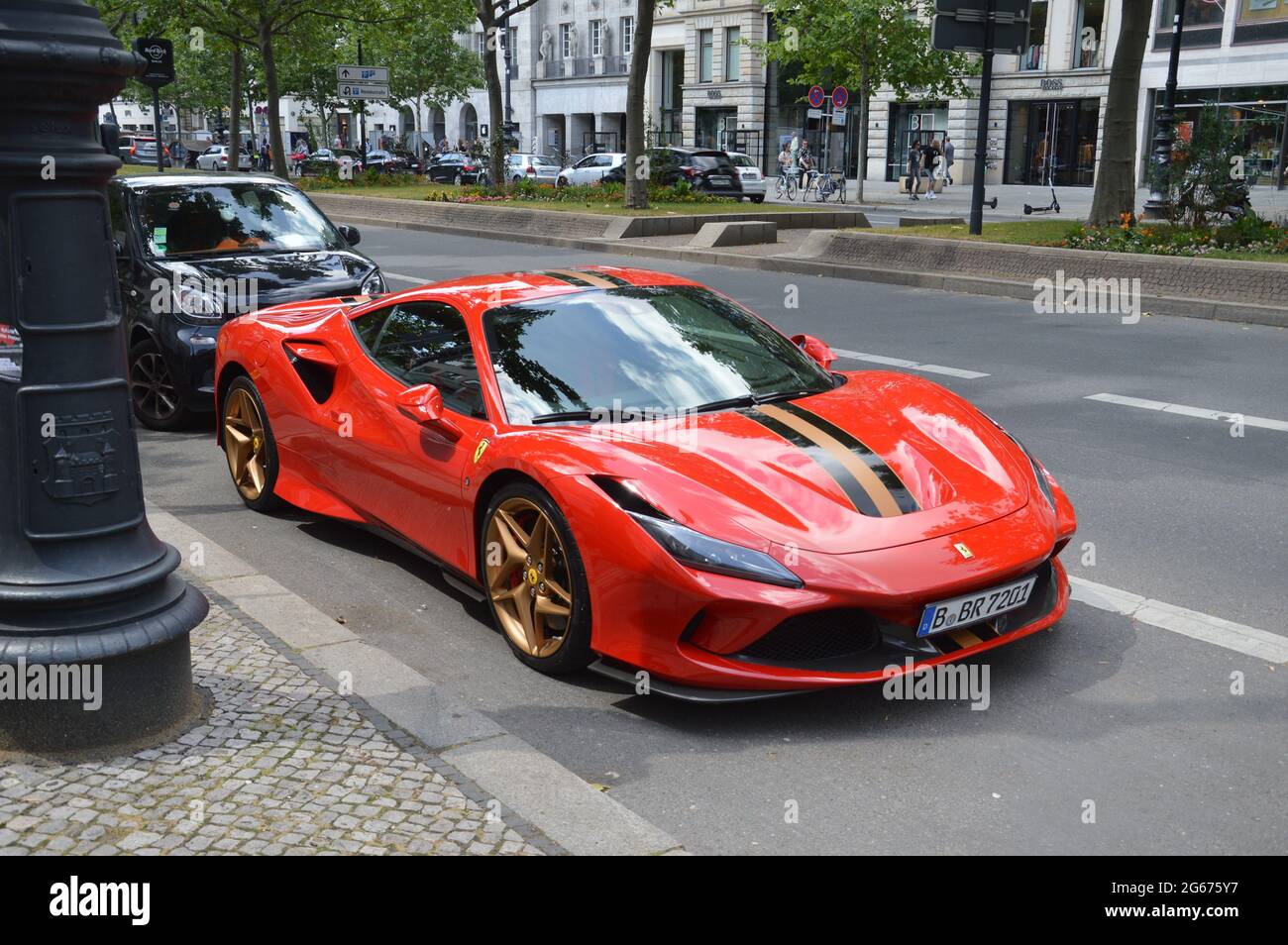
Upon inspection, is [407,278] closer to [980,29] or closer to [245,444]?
[980,29]

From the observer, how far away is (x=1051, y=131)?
4756 centimetres

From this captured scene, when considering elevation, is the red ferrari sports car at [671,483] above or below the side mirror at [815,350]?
below

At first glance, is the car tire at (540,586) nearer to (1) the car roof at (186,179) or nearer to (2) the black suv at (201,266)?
(2) the black suv at (201,266)

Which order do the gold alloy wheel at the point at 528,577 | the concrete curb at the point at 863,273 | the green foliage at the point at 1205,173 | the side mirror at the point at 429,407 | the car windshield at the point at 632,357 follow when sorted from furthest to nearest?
the green foliage at the point at 1205,173 → the concrete curb at the point at 863,273 → the side mirror at the point at 429,407 → the car windshield at the point at 632,357 → the gold alloy wheel at the point at 528,577

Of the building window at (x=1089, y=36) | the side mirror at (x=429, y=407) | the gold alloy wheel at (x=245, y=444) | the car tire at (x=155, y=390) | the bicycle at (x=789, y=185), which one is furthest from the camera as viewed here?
the building window at (x=1089, y=36)

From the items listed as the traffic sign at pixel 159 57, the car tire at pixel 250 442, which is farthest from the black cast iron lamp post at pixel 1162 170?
the traffic sign at pixel 159 57

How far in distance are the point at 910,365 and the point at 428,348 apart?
21.2ft

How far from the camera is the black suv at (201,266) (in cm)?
908

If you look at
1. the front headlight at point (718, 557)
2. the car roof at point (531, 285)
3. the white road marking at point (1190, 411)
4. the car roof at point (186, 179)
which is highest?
the car roof at point (186, 179)

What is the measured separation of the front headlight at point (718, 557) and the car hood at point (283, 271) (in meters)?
5.94

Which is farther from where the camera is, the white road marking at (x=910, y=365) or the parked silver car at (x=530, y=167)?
the parked silver car at (x=530, y=167)

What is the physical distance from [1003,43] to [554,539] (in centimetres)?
1635

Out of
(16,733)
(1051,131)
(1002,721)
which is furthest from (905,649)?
(1051,131)
